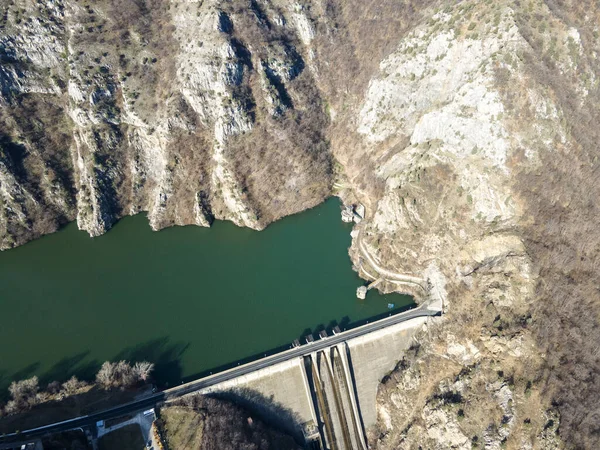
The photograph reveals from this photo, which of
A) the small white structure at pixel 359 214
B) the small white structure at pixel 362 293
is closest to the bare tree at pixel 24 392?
the small white structure at pixel 362 293

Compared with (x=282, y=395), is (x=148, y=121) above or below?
above

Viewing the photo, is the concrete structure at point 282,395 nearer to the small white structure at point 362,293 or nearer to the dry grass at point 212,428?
the dry grass at point 212,428

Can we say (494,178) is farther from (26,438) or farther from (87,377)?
(26,438)

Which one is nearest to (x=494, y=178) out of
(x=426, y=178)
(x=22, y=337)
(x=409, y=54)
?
(x=426, y=178)

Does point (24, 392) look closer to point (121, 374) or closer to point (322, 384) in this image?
point (121, 374)

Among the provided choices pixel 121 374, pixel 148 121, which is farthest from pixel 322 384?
pixel 148 121

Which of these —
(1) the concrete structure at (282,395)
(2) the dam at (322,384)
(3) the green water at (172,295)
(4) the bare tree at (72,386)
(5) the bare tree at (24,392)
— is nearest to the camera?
(5) the bare tree at (24,392)

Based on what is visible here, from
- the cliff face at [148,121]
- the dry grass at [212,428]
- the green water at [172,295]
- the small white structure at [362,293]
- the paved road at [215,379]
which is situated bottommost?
the dry grass at [212,428]
